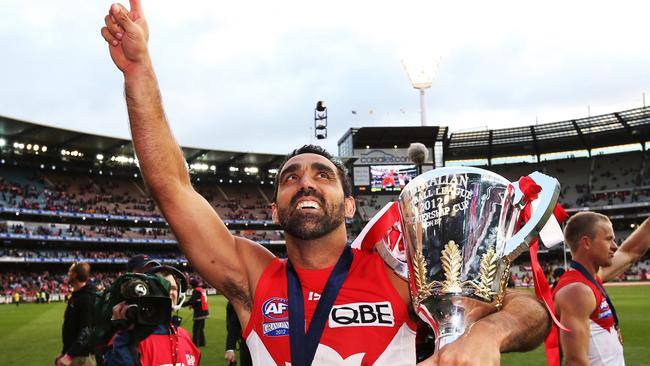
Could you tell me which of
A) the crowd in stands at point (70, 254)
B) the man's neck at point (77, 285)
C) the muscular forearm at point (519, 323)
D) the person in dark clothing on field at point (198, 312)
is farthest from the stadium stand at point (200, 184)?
the muscular forearm at point (519, 323)

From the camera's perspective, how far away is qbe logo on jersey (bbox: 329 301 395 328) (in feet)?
7.50

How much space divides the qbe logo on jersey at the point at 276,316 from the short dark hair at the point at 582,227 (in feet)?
9.57

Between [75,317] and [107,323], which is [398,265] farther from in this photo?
[75,317]

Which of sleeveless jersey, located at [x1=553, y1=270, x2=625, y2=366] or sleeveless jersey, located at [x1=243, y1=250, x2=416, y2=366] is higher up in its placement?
sleeveless jersey, located at [x1=243, y1=250, x2=416, y2=366]

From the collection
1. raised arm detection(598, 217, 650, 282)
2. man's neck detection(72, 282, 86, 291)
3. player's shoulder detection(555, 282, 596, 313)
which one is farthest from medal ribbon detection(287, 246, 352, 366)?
man's neck detection(72, 282, 86, 291)

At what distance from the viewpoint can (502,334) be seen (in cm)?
144

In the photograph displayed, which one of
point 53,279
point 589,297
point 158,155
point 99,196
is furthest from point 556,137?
point 158,155

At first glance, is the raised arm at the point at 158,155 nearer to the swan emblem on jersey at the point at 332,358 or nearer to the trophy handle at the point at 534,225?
the swan emblem on jersey at the point at 332,358

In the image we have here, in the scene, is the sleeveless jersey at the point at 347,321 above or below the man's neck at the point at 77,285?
above

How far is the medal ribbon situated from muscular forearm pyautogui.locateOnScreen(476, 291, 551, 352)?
80cm

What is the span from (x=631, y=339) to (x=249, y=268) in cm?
1410

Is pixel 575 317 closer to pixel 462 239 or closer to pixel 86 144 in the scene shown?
pixel 462 239

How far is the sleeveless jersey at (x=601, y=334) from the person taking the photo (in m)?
4.36

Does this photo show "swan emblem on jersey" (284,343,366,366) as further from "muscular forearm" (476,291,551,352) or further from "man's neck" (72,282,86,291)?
"man's neck" (72,282,86,291)
